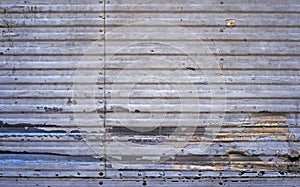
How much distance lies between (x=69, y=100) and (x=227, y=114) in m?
1.45

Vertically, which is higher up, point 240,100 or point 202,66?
point 202,66

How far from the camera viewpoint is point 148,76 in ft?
9.89

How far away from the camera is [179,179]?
3.06m

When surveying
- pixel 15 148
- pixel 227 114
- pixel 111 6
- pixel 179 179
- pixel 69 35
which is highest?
pixel 111 6

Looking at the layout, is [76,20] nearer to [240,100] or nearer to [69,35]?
[69,35]

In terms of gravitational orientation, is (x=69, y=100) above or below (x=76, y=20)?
below

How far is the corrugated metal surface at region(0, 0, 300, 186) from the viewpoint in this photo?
300 cm

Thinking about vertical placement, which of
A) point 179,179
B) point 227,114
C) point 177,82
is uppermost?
point 177,82

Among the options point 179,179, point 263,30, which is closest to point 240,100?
point 263,30

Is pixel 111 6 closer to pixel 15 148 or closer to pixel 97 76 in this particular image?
pixel 97 76

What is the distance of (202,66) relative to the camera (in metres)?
3.01

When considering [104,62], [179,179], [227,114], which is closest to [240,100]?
[227,114]

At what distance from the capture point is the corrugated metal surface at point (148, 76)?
3.00 m

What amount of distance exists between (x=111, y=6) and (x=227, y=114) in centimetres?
145
